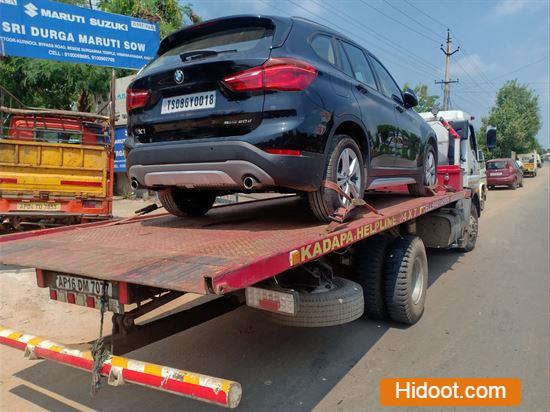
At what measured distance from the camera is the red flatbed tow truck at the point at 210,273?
2.18 metres

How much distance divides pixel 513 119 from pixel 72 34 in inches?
1761

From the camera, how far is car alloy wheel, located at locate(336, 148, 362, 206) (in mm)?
3615

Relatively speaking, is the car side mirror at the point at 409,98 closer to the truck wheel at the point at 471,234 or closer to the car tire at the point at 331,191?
the car tire at the point at 331,191

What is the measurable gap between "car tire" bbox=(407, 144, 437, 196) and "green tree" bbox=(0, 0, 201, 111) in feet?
39.5

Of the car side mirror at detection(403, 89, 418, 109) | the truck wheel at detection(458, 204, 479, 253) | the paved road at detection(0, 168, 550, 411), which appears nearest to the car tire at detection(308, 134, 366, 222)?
the paved road at detection(0, 168, 550, 411)

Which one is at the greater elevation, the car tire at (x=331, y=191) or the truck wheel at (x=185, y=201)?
the car tire at (x=331, y=191)

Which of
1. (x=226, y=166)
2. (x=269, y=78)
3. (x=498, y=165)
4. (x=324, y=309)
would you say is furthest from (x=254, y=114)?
(x=498, y=165)

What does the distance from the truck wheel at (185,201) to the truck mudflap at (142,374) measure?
1.91m

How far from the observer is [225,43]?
339cm

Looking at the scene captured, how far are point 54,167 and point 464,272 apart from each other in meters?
6.76

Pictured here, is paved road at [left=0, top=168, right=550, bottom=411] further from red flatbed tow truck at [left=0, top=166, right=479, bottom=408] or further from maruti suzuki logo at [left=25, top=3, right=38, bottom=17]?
maruti suzuki logo at [left=25, top=3, right=38, bottom=17]

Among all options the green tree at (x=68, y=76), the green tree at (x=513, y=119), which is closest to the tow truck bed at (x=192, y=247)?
the green tree at (x=68, y=76)

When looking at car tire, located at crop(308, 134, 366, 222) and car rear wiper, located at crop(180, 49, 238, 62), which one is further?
car tire, located at crop(308, 134, 366, 222)

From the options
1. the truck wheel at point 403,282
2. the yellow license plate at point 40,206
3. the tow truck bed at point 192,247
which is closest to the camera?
the tow truck bed at point 192,247
